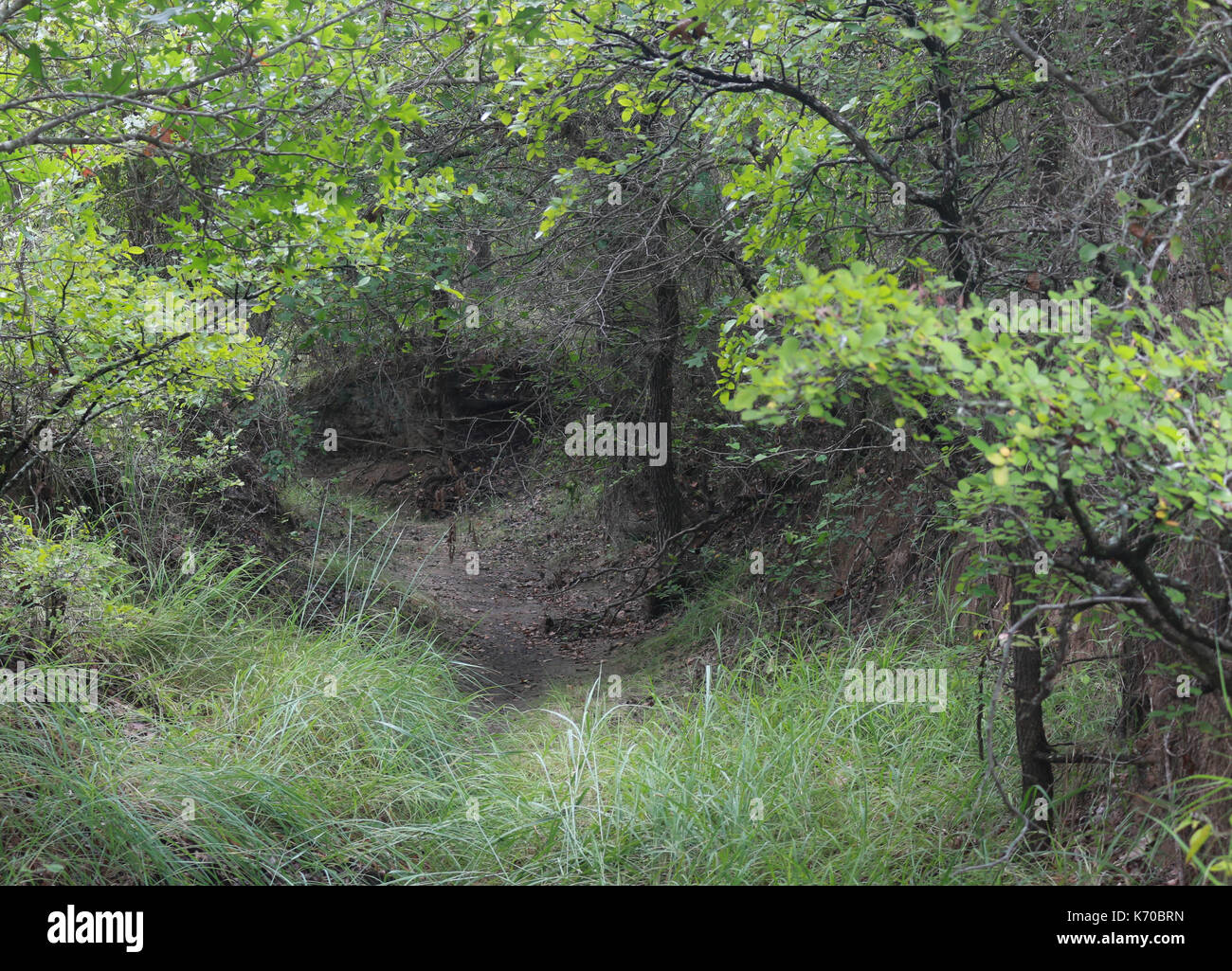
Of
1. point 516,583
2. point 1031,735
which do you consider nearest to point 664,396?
point 516,583

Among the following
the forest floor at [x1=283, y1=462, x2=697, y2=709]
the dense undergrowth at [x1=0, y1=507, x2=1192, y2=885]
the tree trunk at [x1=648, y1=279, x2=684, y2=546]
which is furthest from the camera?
the tree trunk at [x1=648, y1=279, x2=684, y2=546]

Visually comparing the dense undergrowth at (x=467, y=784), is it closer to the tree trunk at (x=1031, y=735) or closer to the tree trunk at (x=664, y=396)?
the tree trunk at (x=1031, y=735)

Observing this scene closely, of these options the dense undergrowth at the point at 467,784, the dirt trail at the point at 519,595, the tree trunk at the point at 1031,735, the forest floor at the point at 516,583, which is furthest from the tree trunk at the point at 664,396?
the tree trunk at the point at 1031,735

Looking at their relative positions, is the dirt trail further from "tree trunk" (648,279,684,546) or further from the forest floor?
"tree trunk" (648,279,684,546)

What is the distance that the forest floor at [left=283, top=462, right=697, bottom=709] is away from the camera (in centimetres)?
791

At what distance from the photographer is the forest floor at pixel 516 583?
7.91 metres

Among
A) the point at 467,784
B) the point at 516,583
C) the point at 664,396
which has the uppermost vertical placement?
the point at 664,396

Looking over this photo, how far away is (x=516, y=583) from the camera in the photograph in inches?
434

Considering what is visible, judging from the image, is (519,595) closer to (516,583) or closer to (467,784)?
(516,583)

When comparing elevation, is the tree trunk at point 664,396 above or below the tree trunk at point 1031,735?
above

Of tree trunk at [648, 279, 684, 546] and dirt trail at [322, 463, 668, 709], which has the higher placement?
tree trunk at [648, 279, 684, 546]

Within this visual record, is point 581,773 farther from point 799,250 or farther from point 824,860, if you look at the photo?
point 799,250

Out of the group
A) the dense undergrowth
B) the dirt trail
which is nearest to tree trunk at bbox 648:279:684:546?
the dirt trail

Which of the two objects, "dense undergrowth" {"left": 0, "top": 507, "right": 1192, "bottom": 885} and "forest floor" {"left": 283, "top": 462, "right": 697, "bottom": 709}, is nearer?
"dense undergrowth" {"left": 0, "top": 507, "right": 1192, "bottom": 885}
